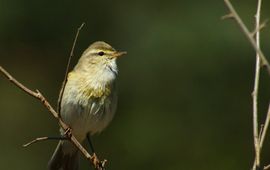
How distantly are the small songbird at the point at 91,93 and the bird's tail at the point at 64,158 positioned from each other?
433 mm

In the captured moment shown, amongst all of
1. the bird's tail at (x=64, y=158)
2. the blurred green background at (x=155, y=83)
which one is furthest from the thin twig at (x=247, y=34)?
the blurred green background at (x=155, y=83)

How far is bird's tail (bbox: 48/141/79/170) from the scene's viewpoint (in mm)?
6867

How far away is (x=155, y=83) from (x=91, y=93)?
5008 mm

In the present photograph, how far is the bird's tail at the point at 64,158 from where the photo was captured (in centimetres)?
687

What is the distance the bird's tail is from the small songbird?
1.42 ft

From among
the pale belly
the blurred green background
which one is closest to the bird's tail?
the pale belly

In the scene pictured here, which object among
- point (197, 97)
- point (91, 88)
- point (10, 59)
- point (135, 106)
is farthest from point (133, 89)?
point (91, 88)

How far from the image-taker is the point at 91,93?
6.14m

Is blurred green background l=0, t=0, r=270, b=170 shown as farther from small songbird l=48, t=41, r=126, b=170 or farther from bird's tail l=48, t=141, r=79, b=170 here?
small songbird l=48, t=41, r=126, b=170

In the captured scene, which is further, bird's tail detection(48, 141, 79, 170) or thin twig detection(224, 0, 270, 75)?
bird's tail detection(48, 141, 79, 170)

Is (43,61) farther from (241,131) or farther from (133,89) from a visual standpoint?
(241,131)

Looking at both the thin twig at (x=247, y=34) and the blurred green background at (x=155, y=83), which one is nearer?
the thin twig at (x=247, y=34)

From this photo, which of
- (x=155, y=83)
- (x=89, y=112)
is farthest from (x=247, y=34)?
(x=155, y=83)

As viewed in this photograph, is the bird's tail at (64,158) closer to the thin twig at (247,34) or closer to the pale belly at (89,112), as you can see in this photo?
the pale belly at (89,112)
